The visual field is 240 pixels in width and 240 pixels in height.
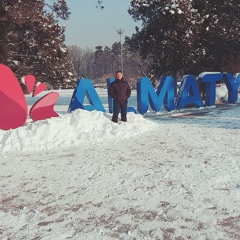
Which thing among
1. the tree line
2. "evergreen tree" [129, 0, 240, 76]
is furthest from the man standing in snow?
"evergreen tree" [129, 0, 240, 76]

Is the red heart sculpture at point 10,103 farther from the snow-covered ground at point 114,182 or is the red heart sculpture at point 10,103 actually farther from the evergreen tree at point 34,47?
the evergreen tree at point 34,47

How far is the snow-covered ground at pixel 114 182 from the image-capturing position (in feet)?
11.1

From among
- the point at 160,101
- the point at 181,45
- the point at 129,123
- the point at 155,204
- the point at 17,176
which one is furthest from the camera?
the point at 181,45

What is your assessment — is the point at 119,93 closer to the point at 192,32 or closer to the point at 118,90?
the point at 118,90

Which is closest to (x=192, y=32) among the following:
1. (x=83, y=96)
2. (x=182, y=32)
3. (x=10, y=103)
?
(x=182, y=32)

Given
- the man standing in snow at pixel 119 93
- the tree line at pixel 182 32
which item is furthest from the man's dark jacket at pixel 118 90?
the tree line at pixel 182 32

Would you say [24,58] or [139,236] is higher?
[24,58]

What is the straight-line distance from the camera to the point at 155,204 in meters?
3.91

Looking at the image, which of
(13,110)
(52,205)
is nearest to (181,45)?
(13,110)

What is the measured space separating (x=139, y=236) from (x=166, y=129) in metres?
6.09

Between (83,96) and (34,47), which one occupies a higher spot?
(34,47)

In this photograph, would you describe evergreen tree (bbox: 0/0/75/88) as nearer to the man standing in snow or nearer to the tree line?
the tree line

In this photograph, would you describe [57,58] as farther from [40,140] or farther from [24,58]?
[40,140]

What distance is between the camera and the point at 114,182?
4.69 metres
